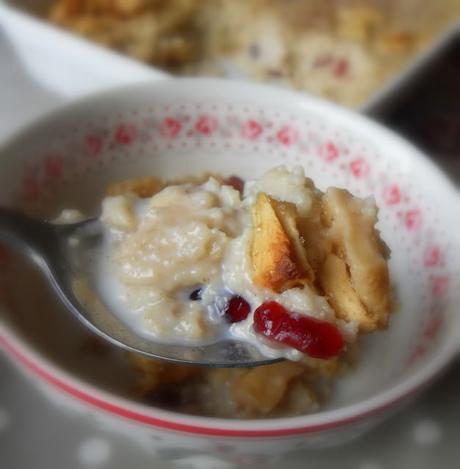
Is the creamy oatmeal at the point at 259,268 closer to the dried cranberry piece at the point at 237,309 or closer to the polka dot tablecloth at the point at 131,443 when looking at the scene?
the dried cranberry piece at the point at 237,309

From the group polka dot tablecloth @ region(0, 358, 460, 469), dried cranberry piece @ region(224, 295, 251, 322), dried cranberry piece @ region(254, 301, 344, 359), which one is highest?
dried cranberry piece @ region(254, 301, 344, 359)

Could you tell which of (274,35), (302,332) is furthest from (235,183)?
(274,35)

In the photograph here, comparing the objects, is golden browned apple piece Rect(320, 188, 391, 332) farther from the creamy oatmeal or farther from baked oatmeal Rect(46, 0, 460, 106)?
baked oatmeal Rect(46, 0, 460, 106)

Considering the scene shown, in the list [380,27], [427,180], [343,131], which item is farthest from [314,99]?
[380,27]

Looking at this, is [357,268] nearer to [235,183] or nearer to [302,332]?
[302,332]

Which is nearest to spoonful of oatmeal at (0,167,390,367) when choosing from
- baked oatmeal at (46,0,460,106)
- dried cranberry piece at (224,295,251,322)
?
dried cranberry piece at (224,295,251,322)

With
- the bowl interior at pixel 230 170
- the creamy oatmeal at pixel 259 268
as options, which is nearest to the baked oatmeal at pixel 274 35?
the bowl interior at pixel 230 170

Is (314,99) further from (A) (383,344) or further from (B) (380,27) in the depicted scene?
(B) (380,27)
